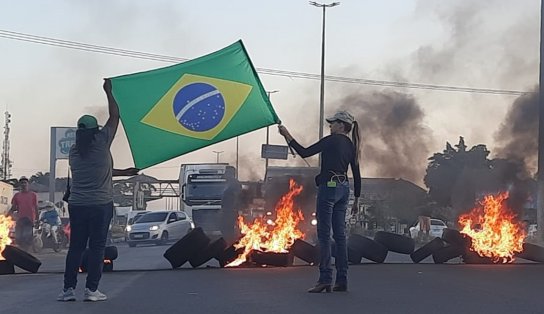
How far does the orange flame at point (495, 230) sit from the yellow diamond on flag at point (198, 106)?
4.75 m

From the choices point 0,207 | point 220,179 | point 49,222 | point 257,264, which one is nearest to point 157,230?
point 220,179

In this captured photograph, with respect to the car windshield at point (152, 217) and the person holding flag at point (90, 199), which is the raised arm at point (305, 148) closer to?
the person holding flag at point (90, 199)

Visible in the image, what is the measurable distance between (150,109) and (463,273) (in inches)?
194

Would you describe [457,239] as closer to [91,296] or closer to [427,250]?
[427,250]

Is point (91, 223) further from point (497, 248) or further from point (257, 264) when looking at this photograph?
point (497, 248)

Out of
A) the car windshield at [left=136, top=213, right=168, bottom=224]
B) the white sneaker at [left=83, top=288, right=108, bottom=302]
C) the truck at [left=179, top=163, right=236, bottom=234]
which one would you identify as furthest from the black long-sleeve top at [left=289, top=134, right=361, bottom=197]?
the car windshield at [left=136, top=213, right=168, bottom=224]

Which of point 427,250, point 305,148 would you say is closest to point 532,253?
point 427,250

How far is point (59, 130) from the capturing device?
46625 millimetres

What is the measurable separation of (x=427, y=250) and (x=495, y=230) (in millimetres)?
1397

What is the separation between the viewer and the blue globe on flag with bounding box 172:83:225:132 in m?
12.8

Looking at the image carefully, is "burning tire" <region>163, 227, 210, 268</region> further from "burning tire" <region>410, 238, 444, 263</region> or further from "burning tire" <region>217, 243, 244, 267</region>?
"burning tire" <region>410, 238, 444, 263</region>

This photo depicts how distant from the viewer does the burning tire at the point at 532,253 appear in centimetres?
1455

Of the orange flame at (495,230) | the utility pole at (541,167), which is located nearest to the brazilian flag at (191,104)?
the orange flame at (495,230)

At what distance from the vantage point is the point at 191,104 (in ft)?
42.1
